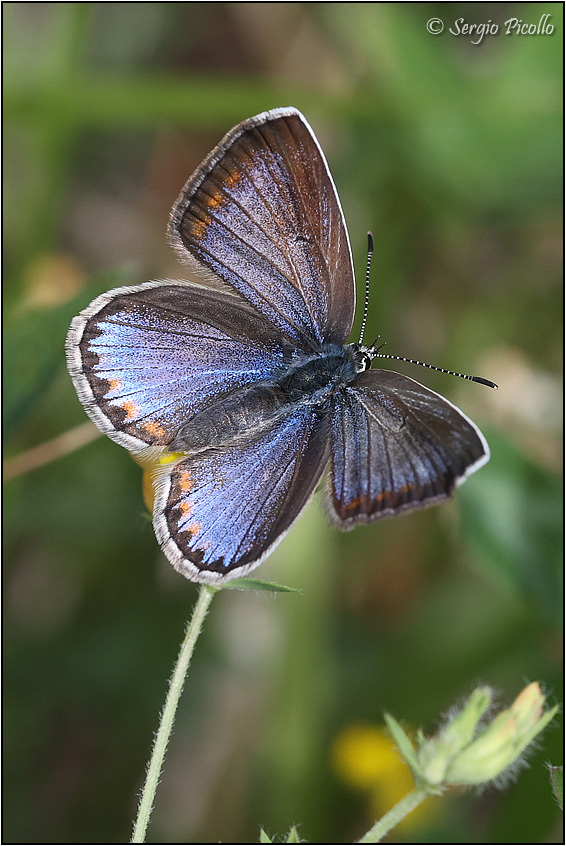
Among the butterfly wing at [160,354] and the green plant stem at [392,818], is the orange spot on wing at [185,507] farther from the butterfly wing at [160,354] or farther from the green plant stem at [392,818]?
the green plant stem at [392,818]

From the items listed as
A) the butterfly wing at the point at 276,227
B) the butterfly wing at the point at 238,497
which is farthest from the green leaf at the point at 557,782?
the butterfly wing at the point at 276,227

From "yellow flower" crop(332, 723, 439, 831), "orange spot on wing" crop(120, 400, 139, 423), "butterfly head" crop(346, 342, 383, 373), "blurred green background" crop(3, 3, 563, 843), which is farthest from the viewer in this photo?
"blurred green background" crop(3, 3, 563, 843)

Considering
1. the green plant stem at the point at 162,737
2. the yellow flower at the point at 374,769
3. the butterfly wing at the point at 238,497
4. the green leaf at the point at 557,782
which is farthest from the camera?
the yellow flower at the point at 374,769

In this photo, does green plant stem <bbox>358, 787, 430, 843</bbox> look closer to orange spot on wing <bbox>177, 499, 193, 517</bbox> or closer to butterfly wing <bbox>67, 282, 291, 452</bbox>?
orange spot on wing <bbox>177, 499, 193, 517</bbox>

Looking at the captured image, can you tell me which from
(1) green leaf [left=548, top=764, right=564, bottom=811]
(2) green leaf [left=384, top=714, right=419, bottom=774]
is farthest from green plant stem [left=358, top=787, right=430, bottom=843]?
(1) green leaf [left=548, top=764, right=564, bottom=811]

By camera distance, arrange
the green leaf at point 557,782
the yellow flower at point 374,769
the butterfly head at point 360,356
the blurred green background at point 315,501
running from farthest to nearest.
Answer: the blurred green background at point 315,501
the yellow flower at point 374,769
the butterfly head at point 360,356
the green leaf at point 557,782

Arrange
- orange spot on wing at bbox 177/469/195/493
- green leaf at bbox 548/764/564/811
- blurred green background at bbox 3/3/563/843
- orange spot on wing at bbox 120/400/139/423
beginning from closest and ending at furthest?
green leaf at bbox 548/764/564/811
orange spot on wing at bbox 177/469/195/493
orange spot on wing at bbox 120/400/139/423
blurred green background at bbox 3/3/563/843

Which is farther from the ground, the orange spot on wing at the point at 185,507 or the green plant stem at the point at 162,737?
the orange spot on wing at the point at 185,507

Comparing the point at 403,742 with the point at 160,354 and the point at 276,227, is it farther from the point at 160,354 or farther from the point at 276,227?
the point at 276,227
